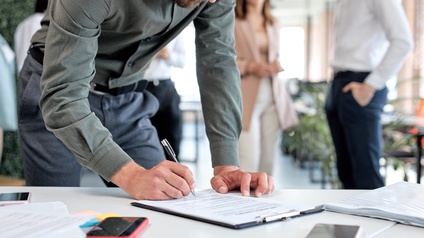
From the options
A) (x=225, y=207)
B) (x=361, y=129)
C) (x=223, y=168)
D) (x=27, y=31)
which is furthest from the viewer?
(x=27, y=31)

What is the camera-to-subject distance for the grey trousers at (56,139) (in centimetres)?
177

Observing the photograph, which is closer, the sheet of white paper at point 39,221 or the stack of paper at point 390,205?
the sheet of white paper at point 39,221

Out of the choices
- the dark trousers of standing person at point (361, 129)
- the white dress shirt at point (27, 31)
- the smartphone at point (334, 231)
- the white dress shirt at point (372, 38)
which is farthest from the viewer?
the white dress shirt at point (27, 31)

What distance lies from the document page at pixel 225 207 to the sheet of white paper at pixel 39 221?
0.63 ft

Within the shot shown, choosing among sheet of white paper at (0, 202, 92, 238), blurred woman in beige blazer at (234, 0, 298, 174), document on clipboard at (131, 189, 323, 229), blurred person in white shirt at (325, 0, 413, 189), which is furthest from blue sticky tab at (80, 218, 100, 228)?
blurred woman in beige blazer at (234, 0, 298, 174)

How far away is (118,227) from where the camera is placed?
3.23 feet

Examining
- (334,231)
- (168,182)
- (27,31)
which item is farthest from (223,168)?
(27,31)

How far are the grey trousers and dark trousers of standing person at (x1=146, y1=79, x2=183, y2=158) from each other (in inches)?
61.9

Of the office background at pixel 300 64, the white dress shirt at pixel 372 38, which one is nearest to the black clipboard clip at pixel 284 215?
the office background at pixel 300 64

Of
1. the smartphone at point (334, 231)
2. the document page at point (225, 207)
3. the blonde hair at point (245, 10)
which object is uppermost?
the blonde hair at point (245, 10)

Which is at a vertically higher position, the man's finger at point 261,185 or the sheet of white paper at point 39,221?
the sheet of white paper at point 39,221

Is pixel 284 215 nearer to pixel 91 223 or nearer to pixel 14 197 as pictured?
pixel 91 223

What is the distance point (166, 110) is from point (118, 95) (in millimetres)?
1640

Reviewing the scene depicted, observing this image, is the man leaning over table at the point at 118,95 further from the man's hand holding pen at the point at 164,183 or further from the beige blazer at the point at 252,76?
the beige blazer at the point at 252,76
